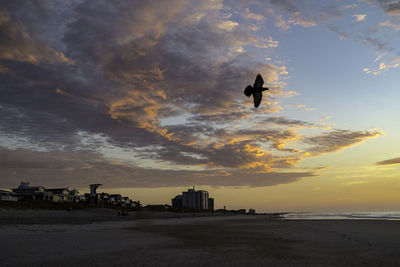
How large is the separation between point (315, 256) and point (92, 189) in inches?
3284

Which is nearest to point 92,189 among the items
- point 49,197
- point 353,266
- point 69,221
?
point 49,197

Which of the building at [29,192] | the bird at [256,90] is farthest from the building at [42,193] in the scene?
the bird at [256,90]

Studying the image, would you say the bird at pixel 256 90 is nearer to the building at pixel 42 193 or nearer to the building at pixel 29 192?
the building at pixel 42 193

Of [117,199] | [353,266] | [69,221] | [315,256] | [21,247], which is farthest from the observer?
[117,199]

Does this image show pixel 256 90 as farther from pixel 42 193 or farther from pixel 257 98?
pixel 42 193

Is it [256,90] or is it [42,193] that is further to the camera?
[42,193]

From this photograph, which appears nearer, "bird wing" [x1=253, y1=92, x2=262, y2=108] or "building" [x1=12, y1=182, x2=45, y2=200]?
"bird wing" [x1=253, y1=92, x2=262, y2=108]

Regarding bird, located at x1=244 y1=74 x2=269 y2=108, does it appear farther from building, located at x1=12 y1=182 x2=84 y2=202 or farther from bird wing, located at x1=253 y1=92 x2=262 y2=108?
building, located at x1=12 y1=182 x2=84 y2=202

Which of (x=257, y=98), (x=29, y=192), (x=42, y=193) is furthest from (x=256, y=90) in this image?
(x=29, y=192)

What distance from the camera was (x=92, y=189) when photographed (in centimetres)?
8931

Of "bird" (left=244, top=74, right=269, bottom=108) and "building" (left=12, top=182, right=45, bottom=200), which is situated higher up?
"bird" (left=244, top=74, right=269, bottom=108)

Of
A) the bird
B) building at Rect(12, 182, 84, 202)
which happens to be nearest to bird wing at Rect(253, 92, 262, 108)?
the bird

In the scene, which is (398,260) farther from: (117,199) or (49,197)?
(117,199)

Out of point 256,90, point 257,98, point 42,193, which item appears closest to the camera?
point 257,98
